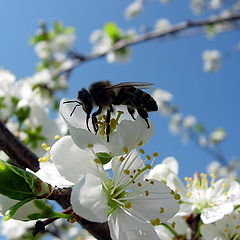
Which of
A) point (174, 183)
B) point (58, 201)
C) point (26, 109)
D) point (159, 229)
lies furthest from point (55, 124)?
point (58, 201)

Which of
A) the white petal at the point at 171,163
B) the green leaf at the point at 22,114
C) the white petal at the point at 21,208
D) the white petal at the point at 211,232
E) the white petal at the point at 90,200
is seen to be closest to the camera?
the white petal at the point at 90,200

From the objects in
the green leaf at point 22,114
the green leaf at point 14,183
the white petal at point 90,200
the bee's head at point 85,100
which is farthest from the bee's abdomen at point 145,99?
the green leaf at point 22,114

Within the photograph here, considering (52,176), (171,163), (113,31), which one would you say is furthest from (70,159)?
(113,31)

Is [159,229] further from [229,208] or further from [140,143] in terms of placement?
[140,143]

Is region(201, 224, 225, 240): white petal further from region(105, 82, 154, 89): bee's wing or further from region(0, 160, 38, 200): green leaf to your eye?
region(0, 160, 38, 200): green leaf

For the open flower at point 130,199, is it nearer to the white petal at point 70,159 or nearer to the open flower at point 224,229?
the white petal at point 70,159

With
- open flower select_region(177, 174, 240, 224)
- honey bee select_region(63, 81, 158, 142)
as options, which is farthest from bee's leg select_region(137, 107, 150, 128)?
open flower select_region(177, 174, 240, 224)
